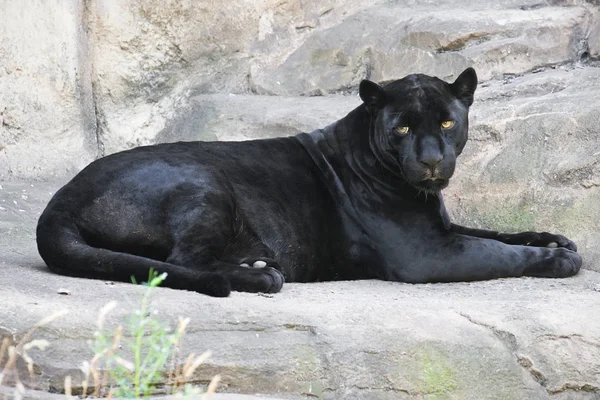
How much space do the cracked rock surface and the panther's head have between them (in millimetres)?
777

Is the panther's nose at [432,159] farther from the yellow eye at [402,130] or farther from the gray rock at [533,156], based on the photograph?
the gray rock at [533,156]

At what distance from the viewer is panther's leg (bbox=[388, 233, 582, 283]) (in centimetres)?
530

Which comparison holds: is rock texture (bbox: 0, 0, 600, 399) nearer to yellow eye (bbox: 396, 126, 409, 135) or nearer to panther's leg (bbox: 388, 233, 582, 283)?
panther's leg (bbox: 388, 233, 582, 283)

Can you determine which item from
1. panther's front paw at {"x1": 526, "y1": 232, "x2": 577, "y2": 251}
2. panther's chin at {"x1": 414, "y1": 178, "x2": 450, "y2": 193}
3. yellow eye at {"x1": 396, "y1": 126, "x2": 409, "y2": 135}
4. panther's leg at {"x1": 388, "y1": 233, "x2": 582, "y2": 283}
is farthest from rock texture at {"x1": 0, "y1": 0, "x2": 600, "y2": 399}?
yellow eye at {"x1": 396, "y1": 126, "x2": 409, "y2": 135}

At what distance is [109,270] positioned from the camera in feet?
14.7

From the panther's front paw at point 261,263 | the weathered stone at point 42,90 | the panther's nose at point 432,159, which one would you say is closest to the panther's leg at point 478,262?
the panther's nose at point 432,159

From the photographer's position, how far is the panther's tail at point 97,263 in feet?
14.1

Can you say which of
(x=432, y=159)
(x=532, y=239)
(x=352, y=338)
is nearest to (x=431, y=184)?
(x=432, y=159)

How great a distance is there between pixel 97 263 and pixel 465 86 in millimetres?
2229

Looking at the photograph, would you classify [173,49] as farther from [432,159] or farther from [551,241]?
[551,241]

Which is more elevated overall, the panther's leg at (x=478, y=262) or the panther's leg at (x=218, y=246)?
the panther's leg at (x=218, y=246)

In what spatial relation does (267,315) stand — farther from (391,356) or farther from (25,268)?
(25,268)

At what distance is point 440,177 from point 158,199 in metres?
1.42

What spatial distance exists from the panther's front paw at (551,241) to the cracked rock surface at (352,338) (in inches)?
35.5
